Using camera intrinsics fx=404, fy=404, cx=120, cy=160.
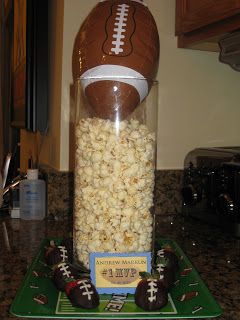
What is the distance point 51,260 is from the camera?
70 centimetres

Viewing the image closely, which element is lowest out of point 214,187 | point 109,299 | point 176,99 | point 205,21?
point 109,299

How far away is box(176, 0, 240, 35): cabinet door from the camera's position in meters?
0.94

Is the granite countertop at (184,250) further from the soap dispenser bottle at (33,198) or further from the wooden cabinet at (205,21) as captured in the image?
the wooden cabinet at (205,21)

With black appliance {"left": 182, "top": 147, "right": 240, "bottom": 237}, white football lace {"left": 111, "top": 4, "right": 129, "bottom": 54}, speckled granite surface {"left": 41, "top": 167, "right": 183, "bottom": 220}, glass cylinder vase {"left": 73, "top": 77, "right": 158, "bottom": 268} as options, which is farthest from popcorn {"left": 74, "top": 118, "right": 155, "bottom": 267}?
speckled granite surface {"left": 41, "top": 167, "right": 183, "bottom": 220}

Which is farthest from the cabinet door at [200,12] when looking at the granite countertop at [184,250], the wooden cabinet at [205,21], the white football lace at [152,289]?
the white football lace at [152,289]

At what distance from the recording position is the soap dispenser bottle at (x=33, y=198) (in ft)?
3.74

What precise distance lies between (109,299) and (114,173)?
19cm

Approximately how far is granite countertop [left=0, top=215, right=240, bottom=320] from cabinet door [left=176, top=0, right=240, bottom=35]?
528mm

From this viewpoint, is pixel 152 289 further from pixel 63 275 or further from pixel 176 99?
pixel 176 99

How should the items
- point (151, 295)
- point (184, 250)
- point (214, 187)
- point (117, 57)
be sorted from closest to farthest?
point (151, 295) → point (117, 57) → point (184, 250) → point (214, 187)

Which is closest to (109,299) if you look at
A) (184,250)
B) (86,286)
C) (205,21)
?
(86,286)

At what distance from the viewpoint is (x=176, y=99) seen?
1211mm

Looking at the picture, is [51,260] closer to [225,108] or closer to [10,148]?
[225,108]

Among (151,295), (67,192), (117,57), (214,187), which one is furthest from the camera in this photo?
Answer: (67,192)
